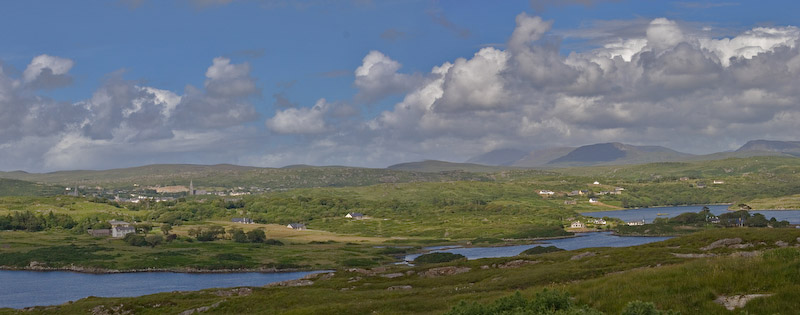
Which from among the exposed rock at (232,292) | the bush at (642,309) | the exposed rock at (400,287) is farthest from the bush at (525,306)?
the exposed rock at (232,292)

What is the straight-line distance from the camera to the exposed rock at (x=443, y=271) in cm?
8912

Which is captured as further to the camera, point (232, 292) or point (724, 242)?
point (232, 292)

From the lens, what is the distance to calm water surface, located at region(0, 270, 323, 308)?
143538mm

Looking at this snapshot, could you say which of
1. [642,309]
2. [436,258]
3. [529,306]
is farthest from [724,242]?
[436,258]

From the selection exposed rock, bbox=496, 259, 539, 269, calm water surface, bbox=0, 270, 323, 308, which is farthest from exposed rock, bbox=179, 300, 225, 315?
calm water surface, bbox=0, 270, 323, 308

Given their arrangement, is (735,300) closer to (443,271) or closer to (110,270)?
(443,271)

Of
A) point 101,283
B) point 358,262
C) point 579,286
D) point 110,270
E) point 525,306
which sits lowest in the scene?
point 101,283

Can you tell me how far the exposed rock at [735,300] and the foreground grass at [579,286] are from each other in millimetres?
363

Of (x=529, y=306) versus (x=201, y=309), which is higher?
(x=529, y=306)

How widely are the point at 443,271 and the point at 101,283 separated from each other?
111332 mm

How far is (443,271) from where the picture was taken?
9088 cm

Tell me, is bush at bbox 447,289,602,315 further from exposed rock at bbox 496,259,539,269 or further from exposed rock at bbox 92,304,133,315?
exposed rock at bbox 92,304,133,315

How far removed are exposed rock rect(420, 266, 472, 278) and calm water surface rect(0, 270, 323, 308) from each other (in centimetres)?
6728

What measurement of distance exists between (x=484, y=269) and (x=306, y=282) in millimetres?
26666
